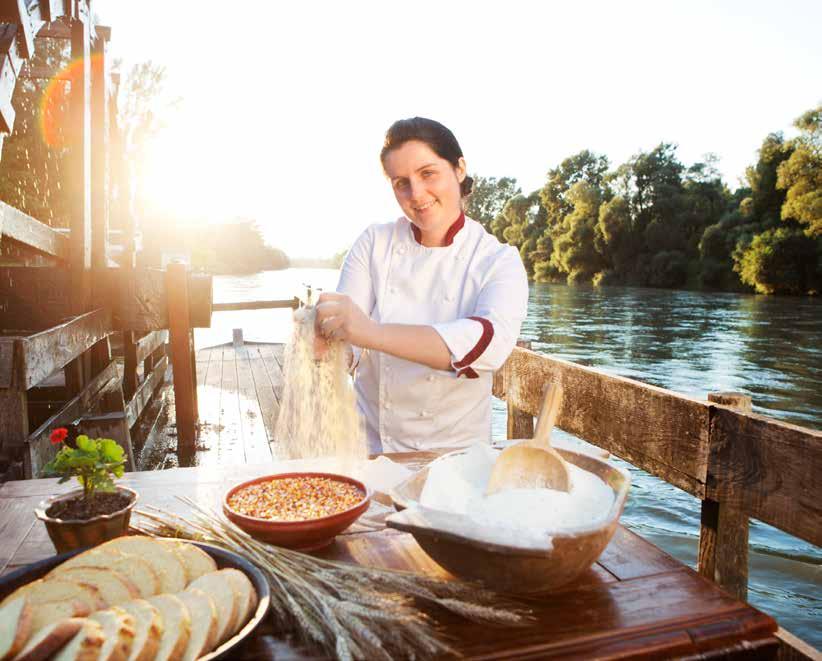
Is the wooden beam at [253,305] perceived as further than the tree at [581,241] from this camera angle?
No

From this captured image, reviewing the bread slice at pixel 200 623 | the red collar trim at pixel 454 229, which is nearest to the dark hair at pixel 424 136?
the red collar trim at pixel 454 229

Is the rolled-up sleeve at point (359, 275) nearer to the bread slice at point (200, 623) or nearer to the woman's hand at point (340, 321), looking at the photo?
the woman's hand at point (340, 321)

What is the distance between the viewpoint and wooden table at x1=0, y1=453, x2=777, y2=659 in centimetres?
105

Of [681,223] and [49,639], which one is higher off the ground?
[681,223]

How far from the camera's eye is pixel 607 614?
114cm

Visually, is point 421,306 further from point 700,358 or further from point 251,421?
point 700,358

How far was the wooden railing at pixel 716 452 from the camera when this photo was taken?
1.81m

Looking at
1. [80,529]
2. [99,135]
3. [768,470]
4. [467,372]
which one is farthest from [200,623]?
[99,135]

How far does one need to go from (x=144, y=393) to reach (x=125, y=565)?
5.81 metres

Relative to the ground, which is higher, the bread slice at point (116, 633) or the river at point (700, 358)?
the bread slice at point (116, 633)

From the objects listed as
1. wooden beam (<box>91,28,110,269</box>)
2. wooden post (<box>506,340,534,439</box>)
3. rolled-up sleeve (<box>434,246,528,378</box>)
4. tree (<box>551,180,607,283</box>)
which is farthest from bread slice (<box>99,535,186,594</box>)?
tree (<box>551,180,607,283</box>)

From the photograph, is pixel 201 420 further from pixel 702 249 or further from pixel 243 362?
pixel 702 249

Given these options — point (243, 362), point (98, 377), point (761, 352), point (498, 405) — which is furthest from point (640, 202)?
point (98, 377)

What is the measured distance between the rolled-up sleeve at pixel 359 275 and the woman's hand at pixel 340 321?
2.25 ft
